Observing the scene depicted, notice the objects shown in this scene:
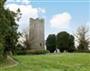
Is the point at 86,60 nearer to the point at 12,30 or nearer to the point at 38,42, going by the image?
the point at 12,30

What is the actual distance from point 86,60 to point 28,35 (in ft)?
66.2

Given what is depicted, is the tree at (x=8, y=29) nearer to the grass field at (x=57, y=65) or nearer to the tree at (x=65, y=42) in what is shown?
the grass field at (x=57, y=65)

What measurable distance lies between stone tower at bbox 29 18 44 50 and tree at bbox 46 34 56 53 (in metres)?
3.50

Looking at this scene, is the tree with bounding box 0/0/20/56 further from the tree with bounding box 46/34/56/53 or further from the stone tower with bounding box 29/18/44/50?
the tree with bounding box 46/34/56/53

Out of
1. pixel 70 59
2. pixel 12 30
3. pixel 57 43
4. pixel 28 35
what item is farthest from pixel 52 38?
pixel 12 30

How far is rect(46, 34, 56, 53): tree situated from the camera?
44.7 m

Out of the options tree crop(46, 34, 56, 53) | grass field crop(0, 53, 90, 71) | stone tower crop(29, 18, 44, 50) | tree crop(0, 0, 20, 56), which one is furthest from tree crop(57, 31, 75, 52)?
tree crop(0, 0, 20, 56)

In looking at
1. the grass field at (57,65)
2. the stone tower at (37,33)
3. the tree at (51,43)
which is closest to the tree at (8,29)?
the grass field at (57,65)

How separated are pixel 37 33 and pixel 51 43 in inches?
175

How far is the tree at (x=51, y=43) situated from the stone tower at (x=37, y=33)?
350 cm

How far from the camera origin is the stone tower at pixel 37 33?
4059 cm

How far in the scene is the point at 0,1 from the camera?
782 inches

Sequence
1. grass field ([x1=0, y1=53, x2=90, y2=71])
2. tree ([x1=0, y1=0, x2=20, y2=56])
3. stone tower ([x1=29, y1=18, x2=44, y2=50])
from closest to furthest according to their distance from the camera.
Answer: grass field ([x1=0, y1=53, x2=90, y2=71]) → tree ([x1=0, y1=0, x2=20, y2=56]) → stone tower ([x1=29, y1=18, x2=44, y2=50])

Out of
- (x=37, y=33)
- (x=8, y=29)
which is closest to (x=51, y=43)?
(x=37, y=33)
